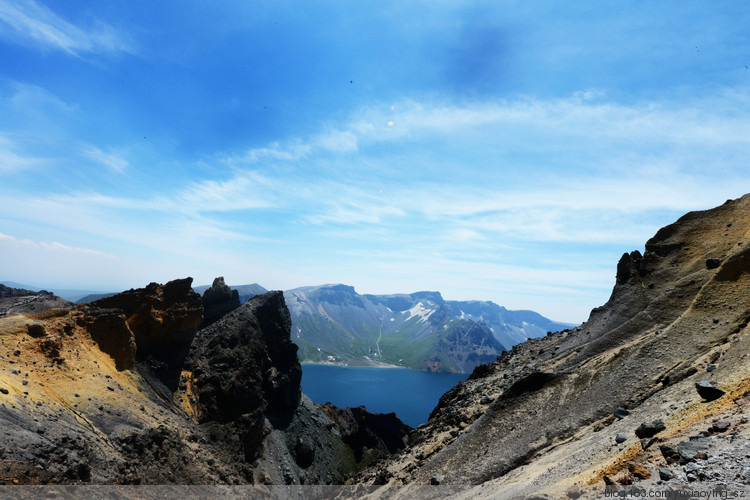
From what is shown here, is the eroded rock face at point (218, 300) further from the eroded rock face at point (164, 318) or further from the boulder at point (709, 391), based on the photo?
the boulder at point (709, 391)

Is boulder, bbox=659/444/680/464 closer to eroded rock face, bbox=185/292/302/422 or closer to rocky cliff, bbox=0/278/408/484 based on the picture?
rocky cliff, bbox=0/278/408/484

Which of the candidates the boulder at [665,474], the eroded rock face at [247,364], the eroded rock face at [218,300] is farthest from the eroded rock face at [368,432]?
the boulder at [665,474]

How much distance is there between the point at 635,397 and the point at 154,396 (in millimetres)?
49093

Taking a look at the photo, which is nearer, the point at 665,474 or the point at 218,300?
the point at 665,474

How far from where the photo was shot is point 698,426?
39.9ft

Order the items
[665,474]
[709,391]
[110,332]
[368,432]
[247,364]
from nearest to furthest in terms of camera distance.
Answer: [665,474]
[709,391]
[110,332]
[247,364]
[368,432]

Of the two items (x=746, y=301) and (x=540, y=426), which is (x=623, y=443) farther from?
(x=746, y=301)

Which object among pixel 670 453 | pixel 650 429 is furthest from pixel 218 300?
pixel 670 453

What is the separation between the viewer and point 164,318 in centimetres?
5262

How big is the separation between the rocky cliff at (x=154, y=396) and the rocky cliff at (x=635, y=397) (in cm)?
2207

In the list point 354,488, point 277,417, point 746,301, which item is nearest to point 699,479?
point 746,301

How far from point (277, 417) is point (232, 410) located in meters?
18.6

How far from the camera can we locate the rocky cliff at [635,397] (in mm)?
11547

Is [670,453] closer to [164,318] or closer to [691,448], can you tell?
[691,448]
